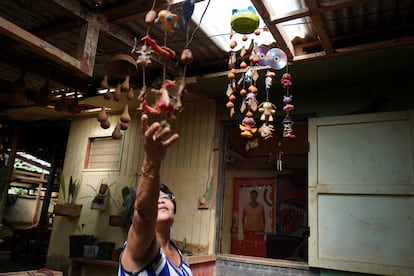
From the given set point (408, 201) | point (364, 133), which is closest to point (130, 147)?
point (364, 133)

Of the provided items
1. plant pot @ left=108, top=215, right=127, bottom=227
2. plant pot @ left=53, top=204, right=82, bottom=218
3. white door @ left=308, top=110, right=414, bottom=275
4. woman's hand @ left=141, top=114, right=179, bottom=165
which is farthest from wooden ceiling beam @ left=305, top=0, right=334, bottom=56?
plant pot @ left=53, top=204, right=82, bottom=218

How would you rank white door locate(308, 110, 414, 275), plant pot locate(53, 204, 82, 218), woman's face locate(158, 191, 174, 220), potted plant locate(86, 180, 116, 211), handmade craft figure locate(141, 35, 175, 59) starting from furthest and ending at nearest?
1. plant pot locate(53, 204, 82, 218)
2. potted plant locate(86, 180, 116, 211)
3. white door locate(308, 110, 414, 275)
4. woman's face locate(158, 191, 174, 220)
5. handmade craft figure locate(141, 35, 175, 59)

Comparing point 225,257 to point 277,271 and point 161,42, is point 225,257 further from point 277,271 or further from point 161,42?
point 161,42

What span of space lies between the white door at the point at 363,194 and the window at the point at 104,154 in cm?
274

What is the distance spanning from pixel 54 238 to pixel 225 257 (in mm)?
2821

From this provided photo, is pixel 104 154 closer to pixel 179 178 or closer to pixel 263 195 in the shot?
pixel 179 178

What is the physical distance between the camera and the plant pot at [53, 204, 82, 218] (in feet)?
15.0

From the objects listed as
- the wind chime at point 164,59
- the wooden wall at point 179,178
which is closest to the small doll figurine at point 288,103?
the wind chime at point 164,59

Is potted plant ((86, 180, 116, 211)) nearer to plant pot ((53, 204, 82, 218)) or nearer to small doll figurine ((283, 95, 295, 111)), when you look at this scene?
plant pot ((53, 204, 82, 218))

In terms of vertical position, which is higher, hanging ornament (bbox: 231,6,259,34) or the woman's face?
hanging ornament (bbox: 231,6,259,34)

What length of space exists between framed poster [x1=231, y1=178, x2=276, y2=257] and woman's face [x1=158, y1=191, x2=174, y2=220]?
214 inches

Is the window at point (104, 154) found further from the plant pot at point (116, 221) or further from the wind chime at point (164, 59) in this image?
the wind chime at point (164, 59)

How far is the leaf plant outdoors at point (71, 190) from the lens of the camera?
4812 mm

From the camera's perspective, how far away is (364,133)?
3.04m
